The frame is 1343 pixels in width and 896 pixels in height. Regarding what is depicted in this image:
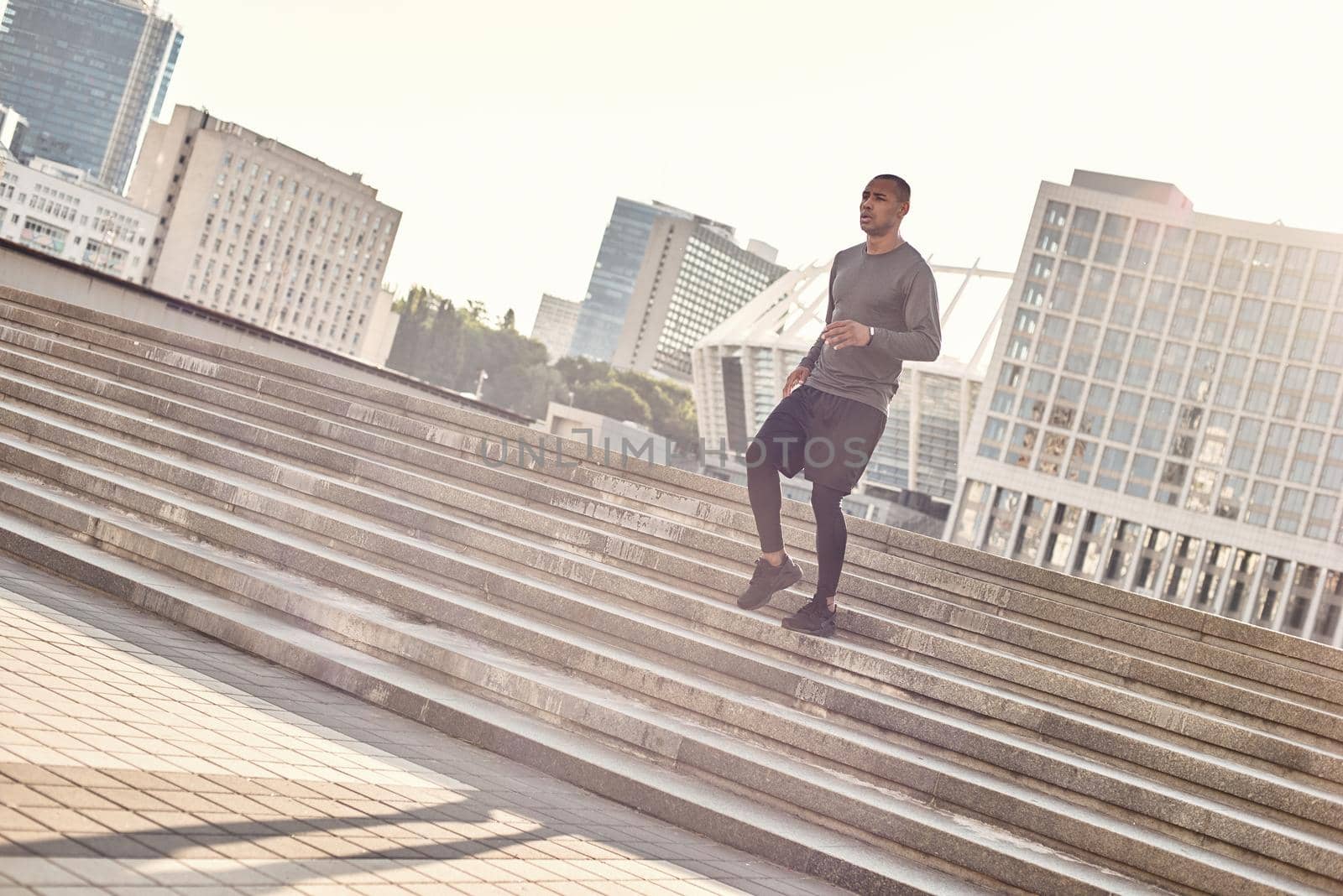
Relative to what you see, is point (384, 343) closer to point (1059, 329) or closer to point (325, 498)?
point (1059, 329)

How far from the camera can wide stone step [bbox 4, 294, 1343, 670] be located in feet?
22.7

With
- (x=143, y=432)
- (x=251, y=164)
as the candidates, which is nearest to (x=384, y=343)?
(x=251, y=164)

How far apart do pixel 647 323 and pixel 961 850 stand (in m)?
193

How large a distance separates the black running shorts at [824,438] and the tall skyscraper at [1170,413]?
7639 cm

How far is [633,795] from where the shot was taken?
470 cm

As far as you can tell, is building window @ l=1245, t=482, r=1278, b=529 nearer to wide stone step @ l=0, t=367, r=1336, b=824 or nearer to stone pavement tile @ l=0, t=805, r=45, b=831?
wide stone step @ l=0, t=367, r=1336, b=824

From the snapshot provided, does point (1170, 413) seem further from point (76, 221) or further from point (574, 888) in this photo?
point (76, 221)

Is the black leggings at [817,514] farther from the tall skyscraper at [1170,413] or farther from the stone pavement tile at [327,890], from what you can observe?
the tall skyscraper at [1170,413]

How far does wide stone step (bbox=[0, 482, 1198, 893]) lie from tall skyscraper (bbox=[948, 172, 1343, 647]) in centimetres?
7683

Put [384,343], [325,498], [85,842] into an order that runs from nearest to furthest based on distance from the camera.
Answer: [85,842], [325,498], [384,343]

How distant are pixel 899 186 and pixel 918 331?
684 mm

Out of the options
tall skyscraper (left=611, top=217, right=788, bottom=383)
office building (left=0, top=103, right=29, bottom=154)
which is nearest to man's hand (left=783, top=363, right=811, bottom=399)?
tall skyscraper (left=611, top=217, right=788, bottom=383)

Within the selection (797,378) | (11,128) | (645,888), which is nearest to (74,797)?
(645,888)

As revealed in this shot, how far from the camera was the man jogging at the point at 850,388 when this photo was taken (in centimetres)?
581
